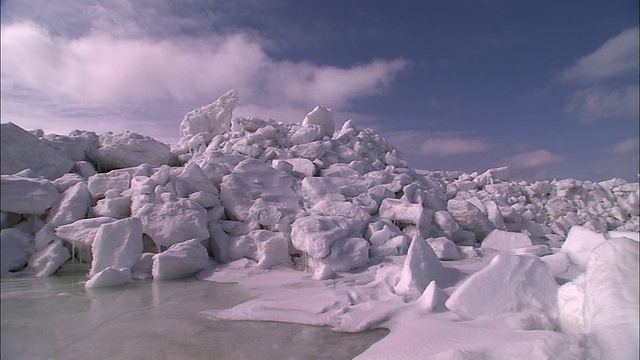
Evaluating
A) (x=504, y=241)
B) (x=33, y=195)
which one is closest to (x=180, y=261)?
(x=33, y=195)

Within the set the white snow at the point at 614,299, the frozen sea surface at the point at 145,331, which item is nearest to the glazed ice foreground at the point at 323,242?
the white snow at the point at 614,299

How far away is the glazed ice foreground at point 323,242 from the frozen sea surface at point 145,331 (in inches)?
7.3

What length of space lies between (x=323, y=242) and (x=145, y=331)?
244cm

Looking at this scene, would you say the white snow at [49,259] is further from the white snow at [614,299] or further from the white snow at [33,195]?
the white snow at [614,299]

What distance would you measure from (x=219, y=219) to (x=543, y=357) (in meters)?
4.78

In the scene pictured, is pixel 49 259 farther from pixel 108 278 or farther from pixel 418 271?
pixel 418 271

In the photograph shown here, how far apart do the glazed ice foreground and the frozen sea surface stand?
18 centimetres

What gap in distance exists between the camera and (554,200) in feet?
48.1

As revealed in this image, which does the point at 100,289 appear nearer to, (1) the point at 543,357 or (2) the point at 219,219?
(2) the point at 219,219

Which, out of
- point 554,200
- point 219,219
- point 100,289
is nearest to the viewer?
point 100,289

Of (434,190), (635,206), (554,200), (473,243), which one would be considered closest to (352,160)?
(434,190)

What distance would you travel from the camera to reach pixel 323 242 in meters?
4.55

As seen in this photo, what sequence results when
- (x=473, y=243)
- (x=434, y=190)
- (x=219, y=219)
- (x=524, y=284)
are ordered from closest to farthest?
(x=524, y=284) → (x=219, y=219) → (x=473, y=243) → (x=434, y=190)

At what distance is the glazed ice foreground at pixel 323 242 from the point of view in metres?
2.11
